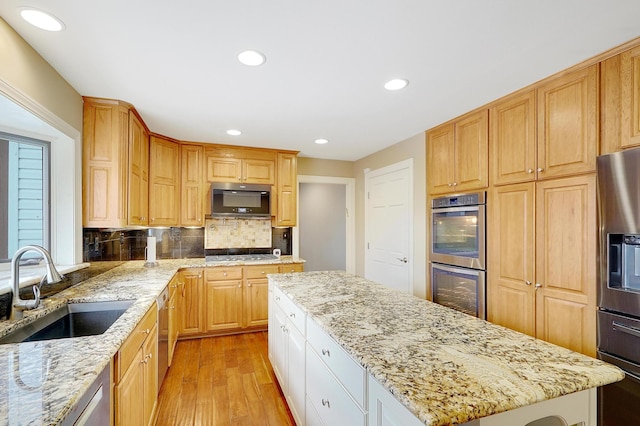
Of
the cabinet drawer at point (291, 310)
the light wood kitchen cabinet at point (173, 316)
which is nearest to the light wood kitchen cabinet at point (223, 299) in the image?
the light wood kitchen cabinet at point (173, 316)

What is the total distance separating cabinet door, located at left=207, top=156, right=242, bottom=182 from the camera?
3846mm

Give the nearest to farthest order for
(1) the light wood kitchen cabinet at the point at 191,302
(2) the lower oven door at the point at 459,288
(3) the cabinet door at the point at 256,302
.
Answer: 1. (2) the lower oven door at the point at 459,288
2. (1) the light wood kitchen cabinet at the point at 191,302
3. (3) the cabinet door at the point at 256,302

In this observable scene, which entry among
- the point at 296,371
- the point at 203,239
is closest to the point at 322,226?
the point at 203,239

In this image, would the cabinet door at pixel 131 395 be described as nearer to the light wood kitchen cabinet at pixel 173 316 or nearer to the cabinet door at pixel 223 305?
the light wood kitchen cabinet at pixel 173 316

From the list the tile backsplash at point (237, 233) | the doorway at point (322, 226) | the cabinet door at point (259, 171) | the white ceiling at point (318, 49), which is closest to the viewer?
the white ceiling at point (318, 49)

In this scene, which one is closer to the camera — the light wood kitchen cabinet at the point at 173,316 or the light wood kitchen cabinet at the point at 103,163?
the light wood kitchen cabinet at the point at 103,163

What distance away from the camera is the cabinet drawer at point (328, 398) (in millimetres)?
1188

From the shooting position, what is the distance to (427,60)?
1870 mm

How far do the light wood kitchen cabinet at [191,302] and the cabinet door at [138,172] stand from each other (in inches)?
30.2

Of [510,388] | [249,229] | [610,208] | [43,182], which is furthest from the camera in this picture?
[249,229]

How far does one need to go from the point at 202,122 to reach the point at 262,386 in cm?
254

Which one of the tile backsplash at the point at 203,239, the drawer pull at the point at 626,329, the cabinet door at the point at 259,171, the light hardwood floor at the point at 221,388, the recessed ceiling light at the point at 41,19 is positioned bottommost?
the light hardwood floor at the point at 221,388

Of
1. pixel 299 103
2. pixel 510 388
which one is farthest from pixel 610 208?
pixel 299 103

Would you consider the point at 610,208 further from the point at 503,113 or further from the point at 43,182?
the point at 43,182
